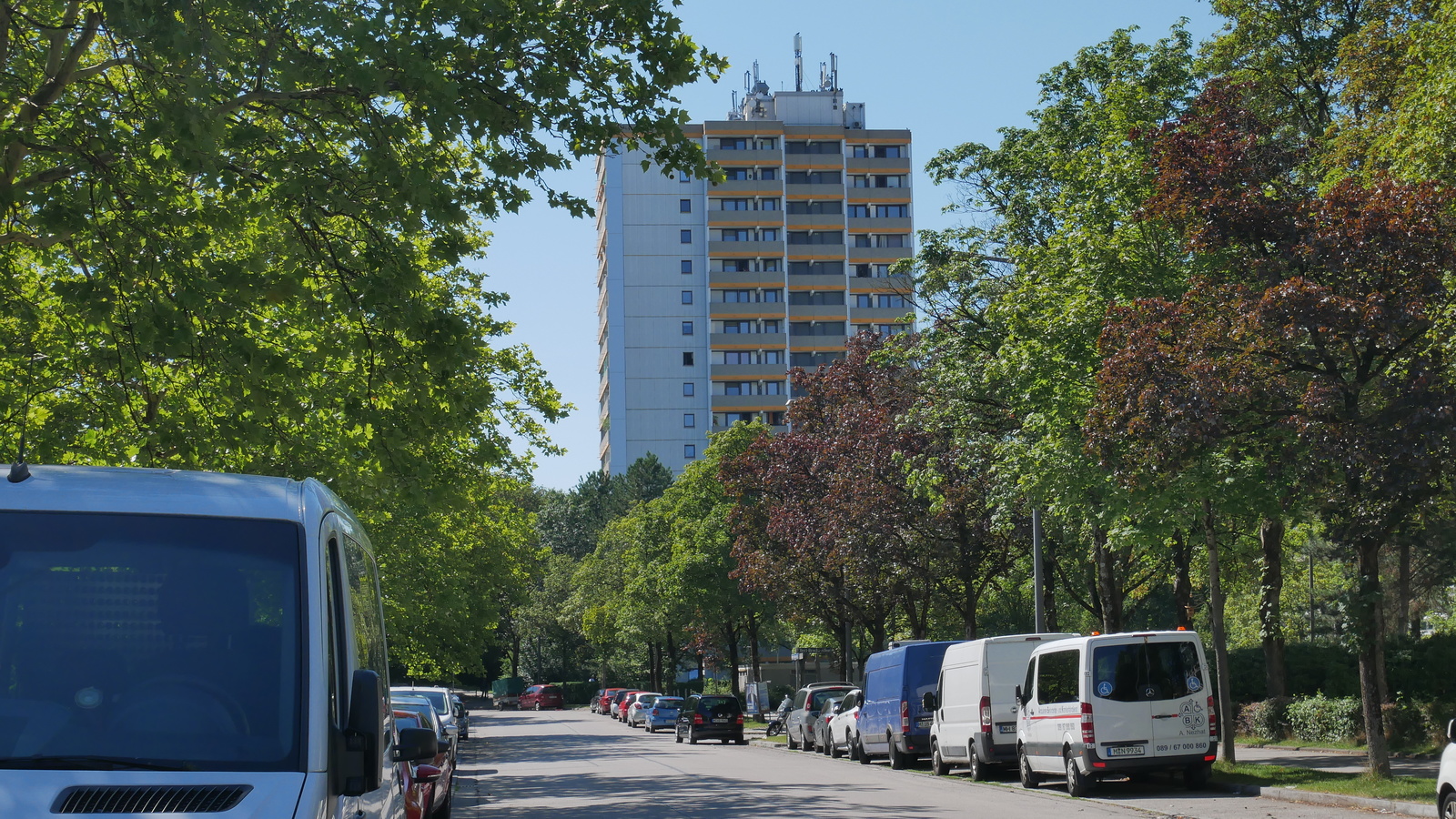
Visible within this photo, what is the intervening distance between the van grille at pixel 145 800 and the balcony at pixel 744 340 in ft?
354

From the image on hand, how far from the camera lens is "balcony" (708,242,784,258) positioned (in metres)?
113

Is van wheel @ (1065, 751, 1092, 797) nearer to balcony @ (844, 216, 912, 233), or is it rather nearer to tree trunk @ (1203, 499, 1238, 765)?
tree trunk @ (1203, 499, 1238, 765)

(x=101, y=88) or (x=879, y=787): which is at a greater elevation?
(x=101, y=88)

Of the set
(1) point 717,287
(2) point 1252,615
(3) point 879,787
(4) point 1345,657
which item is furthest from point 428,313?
(1) point 717,287

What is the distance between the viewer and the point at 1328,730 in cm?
2659

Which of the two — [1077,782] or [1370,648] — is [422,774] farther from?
[1370,648]

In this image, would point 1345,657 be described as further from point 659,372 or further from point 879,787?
point 659,372

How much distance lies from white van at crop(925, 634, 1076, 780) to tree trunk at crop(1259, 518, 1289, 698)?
313 cm

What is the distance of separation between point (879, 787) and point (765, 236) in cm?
9342

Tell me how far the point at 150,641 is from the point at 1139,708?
54.1 ft

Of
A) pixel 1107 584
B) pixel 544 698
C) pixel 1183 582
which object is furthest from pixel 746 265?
pixel 1183 582

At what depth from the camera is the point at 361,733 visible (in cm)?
488

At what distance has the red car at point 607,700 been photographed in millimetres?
78438

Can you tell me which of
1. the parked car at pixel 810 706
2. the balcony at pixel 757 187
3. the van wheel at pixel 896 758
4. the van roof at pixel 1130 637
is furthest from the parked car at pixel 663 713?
the balcony at pixel 757 187
